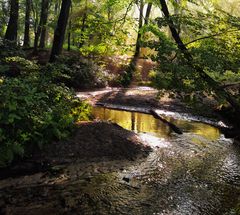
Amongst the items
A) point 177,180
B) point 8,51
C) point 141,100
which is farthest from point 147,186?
point 8,51

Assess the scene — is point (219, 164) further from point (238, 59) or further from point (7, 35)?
point (7, 35)

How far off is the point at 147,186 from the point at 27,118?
3.43 meters

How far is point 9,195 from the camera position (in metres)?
6.16

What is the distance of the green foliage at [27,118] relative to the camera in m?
7.30

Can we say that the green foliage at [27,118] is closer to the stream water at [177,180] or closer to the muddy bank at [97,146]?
the muddy bank at [97,146]

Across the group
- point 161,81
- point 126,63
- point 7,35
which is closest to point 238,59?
point 161,81

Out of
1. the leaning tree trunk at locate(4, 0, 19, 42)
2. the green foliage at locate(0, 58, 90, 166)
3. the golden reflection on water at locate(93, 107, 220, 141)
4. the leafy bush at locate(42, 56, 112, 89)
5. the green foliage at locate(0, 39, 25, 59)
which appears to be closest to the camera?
the green foliage at locate(0, 58, 90, 166)

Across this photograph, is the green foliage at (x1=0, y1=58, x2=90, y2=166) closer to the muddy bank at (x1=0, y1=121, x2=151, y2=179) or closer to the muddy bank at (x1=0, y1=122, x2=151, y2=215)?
the muddy bank at (x1=0, y1=121, x2=151, y2=179)

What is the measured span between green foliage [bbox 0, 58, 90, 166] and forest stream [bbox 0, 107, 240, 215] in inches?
37.8

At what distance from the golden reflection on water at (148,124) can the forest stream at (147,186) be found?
5.95ft

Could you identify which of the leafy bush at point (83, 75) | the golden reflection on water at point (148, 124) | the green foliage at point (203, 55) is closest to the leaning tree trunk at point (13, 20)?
the leafy bush at point (83, 75)

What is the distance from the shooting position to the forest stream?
6008 millimetres

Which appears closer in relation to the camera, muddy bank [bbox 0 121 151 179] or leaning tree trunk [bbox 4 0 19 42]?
muddy bank [bbox 0 121 151 179]

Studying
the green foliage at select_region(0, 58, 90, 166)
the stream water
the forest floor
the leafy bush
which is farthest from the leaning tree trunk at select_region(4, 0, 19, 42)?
the stream water
